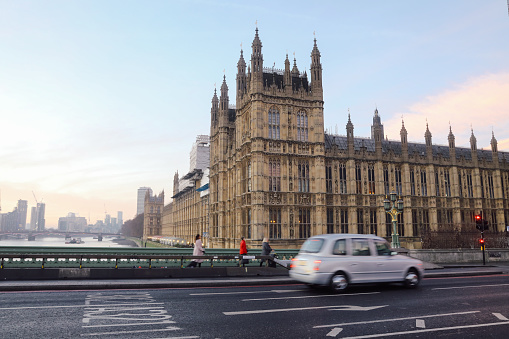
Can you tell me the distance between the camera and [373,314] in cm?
899

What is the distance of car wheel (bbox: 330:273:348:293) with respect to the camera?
12.2 m

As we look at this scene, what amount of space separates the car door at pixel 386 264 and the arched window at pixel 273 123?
88.2ft

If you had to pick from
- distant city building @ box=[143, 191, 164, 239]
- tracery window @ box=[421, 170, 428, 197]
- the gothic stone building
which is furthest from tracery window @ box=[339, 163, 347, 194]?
distant city building @ box=[143, 191, 164, 239]

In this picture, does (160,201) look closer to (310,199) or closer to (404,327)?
(310,199)

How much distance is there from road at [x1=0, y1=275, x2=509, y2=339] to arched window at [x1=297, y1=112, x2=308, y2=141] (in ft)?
92.8

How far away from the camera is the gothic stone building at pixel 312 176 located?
127ft

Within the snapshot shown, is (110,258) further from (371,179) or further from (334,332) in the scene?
(371,179)

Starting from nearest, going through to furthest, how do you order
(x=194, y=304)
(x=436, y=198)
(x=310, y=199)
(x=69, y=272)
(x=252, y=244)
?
(x=194, y=304) → (x=69, y=272) → (x=252, y=244) → (x=310, y=199) → (x=436, y=198)

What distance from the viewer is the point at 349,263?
1252 cm

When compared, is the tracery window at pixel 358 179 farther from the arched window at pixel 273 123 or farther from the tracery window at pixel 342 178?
the arched window at pixel 273 123

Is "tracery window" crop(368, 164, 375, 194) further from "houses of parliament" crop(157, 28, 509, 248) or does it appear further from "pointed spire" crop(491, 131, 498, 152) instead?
"pointed spire" crop(491, 131, 498, 152)

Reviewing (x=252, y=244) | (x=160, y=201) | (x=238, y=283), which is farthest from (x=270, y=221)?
(x=160, y=201)

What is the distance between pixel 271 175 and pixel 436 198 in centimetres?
2298

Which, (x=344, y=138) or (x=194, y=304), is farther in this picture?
(x=344, y=138)
